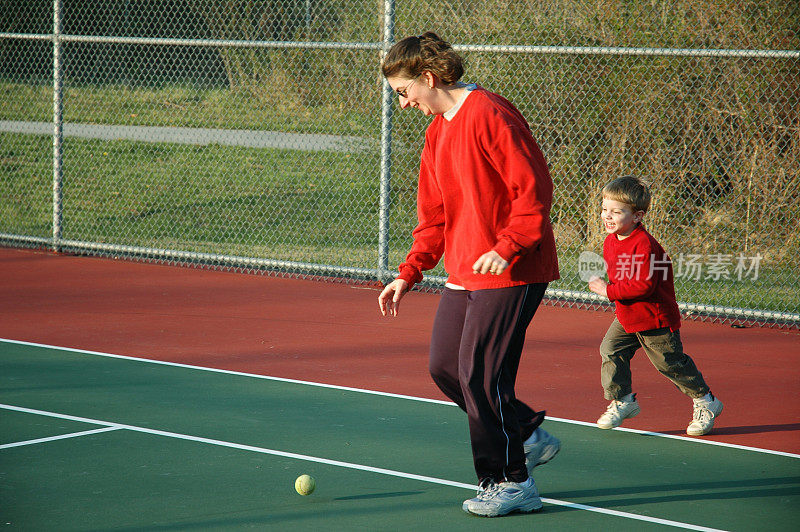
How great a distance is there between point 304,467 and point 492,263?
161 cm

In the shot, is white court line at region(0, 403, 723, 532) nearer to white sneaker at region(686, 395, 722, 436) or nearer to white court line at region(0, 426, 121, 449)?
white court line at region(0, 426, 121, 449)

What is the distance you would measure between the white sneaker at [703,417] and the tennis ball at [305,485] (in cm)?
225

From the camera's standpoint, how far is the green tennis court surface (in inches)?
173

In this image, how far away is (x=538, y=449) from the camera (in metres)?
4.70

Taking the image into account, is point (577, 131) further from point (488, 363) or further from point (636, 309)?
point (488, 363)

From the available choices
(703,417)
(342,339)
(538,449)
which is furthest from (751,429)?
(342,339)

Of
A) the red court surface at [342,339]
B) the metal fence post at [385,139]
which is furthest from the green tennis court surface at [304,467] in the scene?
the metal fence post at [385,139]

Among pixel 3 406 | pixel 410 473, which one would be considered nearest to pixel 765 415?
pixel 410 473

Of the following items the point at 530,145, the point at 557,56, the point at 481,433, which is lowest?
the point at 481,433

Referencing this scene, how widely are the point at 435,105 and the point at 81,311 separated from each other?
230 inches

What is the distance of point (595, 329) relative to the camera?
9.02m

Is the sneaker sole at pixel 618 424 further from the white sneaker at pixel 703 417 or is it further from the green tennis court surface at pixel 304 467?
the white sneaker at pixel 703 417

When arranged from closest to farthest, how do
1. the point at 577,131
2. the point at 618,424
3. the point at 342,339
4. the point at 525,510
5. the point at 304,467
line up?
the point at 525,510 → the point at 304,467 → the point at 618,424 → the point at 342,339 → the point at 577,131

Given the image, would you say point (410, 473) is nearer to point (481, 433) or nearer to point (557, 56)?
point (481, 433)
